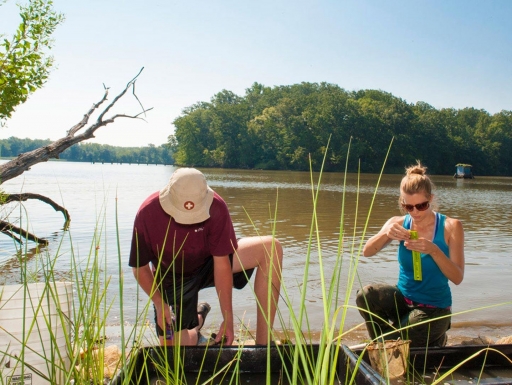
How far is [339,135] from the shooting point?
72.4m

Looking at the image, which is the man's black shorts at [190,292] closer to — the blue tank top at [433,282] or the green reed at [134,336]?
the green reed at [134,336]

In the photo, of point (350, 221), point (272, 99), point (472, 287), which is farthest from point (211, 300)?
point (272, 99)

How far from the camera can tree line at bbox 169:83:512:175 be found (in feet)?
237

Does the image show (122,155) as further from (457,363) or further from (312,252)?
(457,363)

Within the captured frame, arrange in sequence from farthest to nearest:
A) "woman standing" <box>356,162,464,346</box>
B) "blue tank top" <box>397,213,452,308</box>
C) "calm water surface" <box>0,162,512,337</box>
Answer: "calm water surface" <box>0,162,512,337</box>, "blue tank top" <box>397,213,452,308</box>, "woman standing" <box>356,162,464,346</box>

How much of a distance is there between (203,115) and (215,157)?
477 inches

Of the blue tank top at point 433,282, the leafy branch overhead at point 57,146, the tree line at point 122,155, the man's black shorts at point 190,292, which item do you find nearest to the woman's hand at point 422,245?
the blue tank top at point 433,282

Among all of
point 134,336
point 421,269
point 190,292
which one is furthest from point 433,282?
point 134,336

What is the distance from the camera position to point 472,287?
5.78 meters

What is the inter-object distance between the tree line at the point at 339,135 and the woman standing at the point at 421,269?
60.5 metres

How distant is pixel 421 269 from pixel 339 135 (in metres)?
70.9

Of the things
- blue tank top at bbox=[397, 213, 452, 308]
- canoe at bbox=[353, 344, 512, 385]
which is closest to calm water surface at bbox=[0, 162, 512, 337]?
canoe at bbox=[353, 344, 512, 385]

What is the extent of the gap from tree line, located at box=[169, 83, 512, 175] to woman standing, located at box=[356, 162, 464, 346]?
198ft

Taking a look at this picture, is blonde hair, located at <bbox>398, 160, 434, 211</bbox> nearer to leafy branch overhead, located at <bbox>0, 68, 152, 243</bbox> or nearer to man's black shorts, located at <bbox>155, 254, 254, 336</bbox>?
man's black shorts, located at <bbox>155, 254, 254, 336</bbox>
